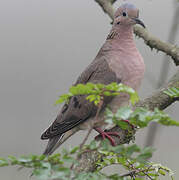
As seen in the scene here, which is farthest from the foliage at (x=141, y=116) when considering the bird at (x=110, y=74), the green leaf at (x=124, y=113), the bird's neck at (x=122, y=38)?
the bird's neck at (x=122, y=38)

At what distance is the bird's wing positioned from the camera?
2.28m

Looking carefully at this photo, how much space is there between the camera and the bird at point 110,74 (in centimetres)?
223

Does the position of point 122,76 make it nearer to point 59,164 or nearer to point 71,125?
point 71,125

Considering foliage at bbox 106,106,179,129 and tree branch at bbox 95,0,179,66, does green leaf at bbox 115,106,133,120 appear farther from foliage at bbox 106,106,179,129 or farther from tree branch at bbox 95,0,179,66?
tree branch at bbox 95,0,179,66

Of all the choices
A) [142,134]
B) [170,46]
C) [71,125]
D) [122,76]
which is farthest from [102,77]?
[142,134]

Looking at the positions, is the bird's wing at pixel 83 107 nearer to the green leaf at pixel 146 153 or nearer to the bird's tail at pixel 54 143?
the bird's tail at pixel 54 143

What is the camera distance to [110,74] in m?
2.27

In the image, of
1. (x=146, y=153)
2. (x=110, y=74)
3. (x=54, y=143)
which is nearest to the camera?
(x=146, y=153)

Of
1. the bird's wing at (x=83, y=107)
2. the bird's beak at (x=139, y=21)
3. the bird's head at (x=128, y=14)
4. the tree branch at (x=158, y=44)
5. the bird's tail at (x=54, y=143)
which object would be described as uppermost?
the bird's head at (x=128, y=14)

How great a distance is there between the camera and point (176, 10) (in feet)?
8.69

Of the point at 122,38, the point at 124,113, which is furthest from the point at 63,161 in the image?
the point at 122,38

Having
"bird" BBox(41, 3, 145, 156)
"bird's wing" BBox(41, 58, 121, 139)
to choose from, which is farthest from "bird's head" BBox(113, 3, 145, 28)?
"bird's wing" BBox(41, 58, 121, 139)

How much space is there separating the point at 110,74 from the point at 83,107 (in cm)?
27

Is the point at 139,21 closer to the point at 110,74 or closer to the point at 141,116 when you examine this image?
the point at 110,74
